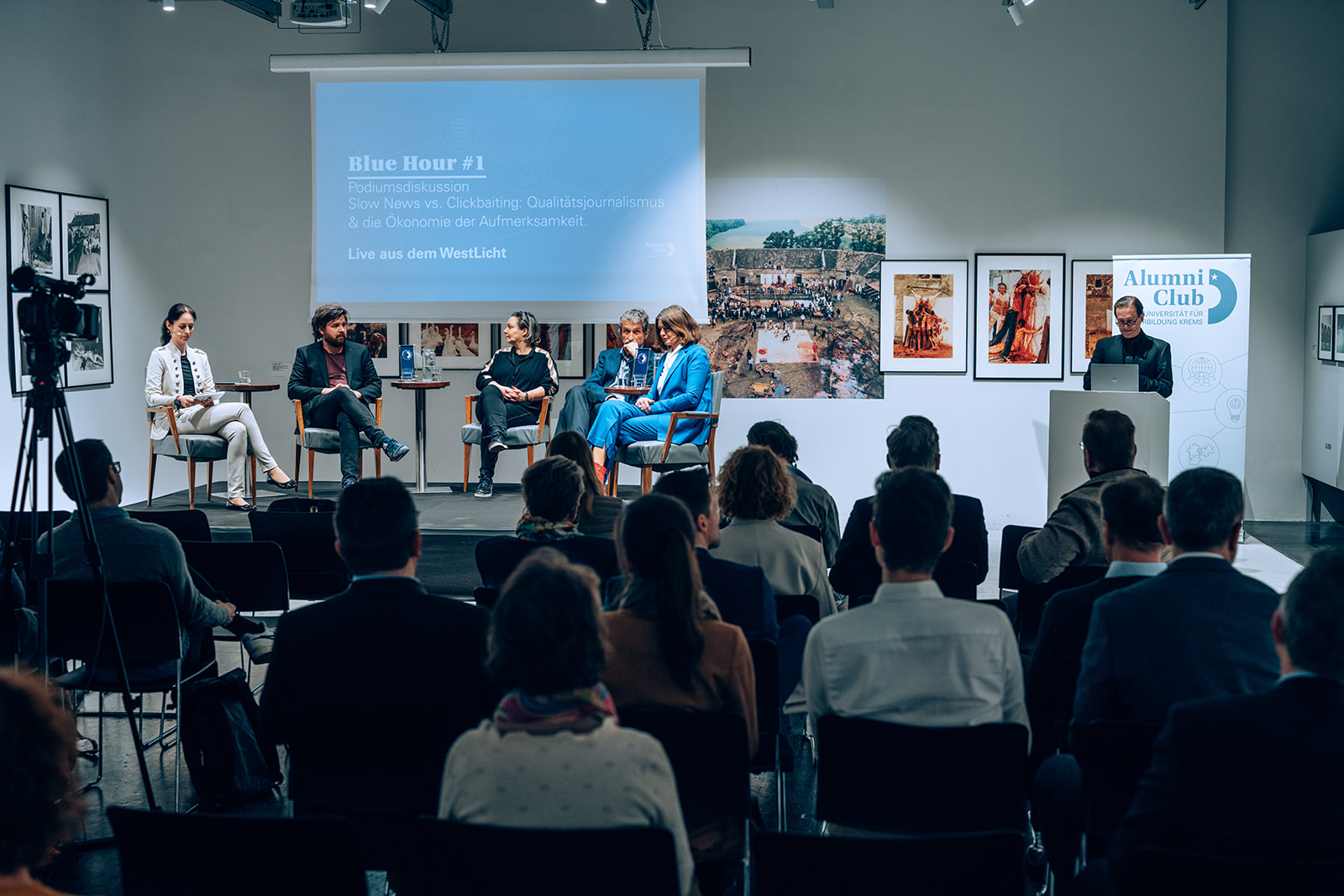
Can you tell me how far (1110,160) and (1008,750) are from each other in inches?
292

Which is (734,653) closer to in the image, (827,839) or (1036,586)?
(827,839)

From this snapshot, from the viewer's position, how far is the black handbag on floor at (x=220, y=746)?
3.57m

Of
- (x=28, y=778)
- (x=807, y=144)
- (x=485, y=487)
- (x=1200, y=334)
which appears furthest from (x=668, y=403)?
(x=28, y=778)

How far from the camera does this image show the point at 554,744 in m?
1.68

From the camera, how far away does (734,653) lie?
7.59ft

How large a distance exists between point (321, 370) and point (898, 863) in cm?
663

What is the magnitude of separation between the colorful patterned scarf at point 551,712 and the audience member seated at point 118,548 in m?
2.21

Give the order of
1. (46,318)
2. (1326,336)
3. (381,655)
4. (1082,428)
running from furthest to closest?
(1326,336) → (1082,428) → (46,318) → (381,655)

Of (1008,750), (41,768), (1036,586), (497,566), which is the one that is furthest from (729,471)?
(41,768)

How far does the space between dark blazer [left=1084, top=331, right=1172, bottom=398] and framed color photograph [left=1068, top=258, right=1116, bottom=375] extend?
1422mm

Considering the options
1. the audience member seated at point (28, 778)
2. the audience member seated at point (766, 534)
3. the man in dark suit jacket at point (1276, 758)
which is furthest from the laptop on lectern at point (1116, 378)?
the audience member seated at point (28, 778)

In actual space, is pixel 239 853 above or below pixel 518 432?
below

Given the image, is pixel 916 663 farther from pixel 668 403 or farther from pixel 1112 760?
pixel 668 403

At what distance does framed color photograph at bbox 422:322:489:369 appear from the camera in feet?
29.8
